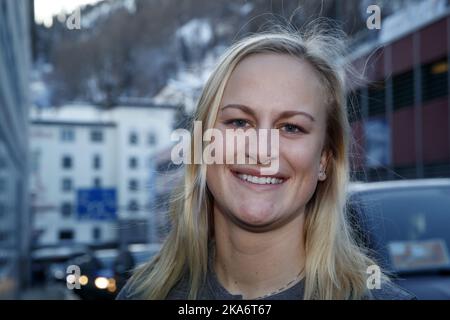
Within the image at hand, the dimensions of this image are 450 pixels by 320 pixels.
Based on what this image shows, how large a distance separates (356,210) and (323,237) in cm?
27

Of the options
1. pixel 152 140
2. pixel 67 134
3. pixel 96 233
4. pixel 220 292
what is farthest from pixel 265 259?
pixel 96 233

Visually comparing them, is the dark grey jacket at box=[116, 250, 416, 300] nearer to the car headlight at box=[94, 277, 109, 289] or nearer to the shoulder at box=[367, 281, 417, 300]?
the shoulder at box=[367, 281, 417, 300]

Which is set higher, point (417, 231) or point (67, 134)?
point (67, 134)

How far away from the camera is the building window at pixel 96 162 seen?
1020 cm

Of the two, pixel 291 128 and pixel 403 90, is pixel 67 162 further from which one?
pixel 291 128

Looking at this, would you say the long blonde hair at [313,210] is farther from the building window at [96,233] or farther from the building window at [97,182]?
the building window at [96,233]

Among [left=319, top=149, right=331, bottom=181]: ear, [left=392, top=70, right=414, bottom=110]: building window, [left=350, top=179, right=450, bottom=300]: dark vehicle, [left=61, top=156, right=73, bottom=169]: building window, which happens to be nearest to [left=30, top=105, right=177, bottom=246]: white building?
[left=61, top=156, right=73, bottom=169]: building window

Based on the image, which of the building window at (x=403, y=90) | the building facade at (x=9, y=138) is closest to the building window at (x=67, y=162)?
the building facade at (x=9, y=138)

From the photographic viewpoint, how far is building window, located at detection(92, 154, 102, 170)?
1020cm

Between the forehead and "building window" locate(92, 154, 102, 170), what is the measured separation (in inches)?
341

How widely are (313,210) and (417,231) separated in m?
1.85

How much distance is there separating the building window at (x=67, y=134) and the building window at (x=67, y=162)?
1.03 ft

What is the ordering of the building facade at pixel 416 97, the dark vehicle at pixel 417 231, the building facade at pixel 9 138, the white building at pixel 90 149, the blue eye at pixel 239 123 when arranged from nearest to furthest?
1. the blue eye at pixel 239 123
2. the dark vehicle at pixel 417 231
3. the building facade at pixel 9 138
4. the white building at pixel 90 149
5. the building facade at pixel 416 97

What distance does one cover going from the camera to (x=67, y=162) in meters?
12.5
